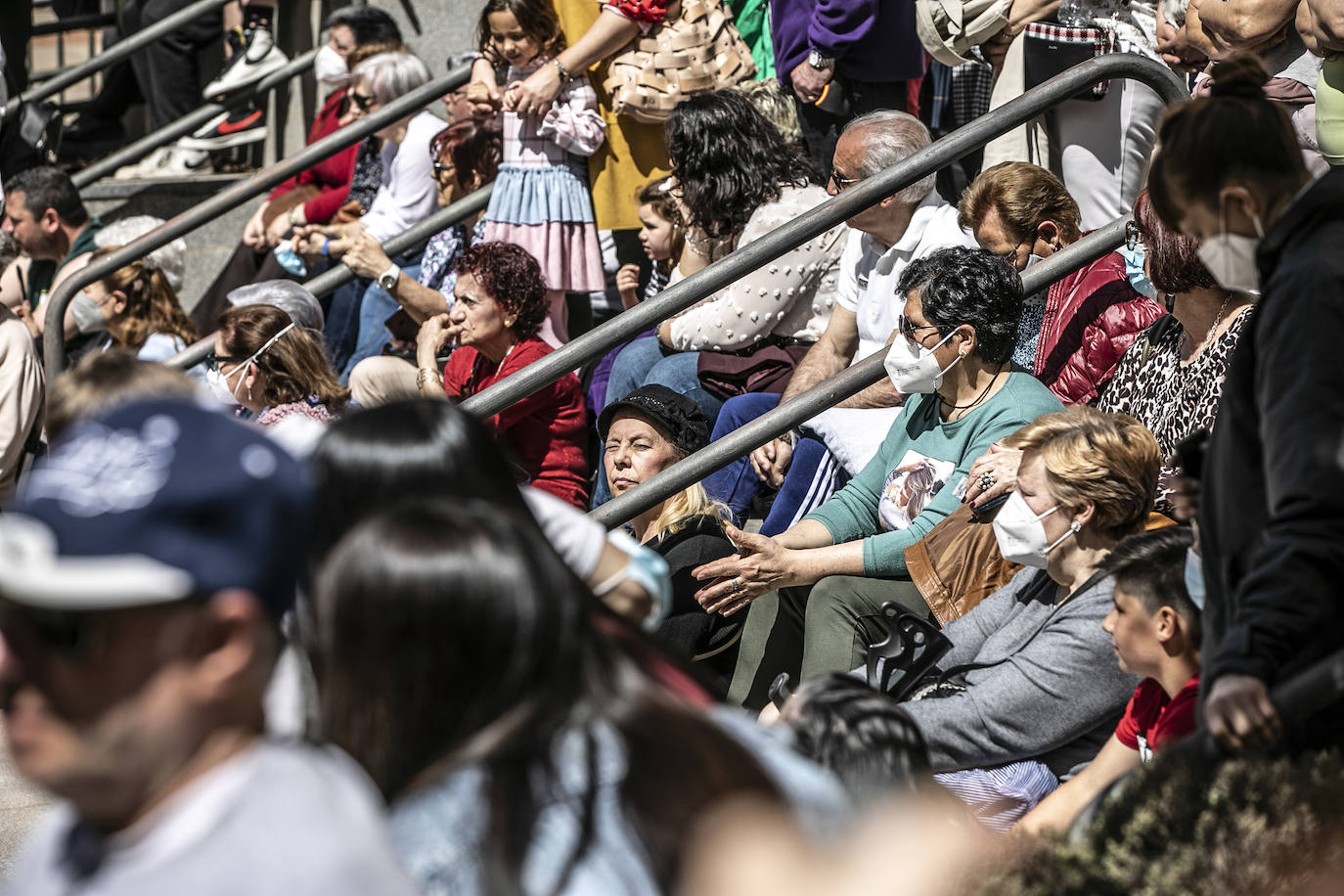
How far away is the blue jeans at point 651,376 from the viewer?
5152mm

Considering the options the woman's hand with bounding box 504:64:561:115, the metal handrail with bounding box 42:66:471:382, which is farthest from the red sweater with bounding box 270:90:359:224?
the woman's hand with bounding box 504:64:561:115

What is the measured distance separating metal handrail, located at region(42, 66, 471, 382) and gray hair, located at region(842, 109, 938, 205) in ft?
6.56

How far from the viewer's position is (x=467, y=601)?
154cm

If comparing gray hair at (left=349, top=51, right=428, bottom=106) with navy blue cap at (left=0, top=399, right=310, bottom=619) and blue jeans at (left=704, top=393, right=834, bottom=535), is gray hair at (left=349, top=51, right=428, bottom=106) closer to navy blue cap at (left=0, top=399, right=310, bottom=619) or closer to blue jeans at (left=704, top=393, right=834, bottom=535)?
blue jeans at (left=704, top=393, right=834, bottom=535)

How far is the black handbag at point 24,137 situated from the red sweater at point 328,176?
5.51 feet

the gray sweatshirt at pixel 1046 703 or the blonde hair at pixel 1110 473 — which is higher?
the blonde hair at pixel 1110 473

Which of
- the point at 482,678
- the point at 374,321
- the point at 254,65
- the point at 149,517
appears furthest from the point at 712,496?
the point at 254,65

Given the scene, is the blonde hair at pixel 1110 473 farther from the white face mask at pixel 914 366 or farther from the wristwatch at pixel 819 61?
the wristwatch at pixel 819 61

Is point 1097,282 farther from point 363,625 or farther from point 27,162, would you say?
point 27,162

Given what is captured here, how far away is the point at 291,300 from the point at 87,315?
1514mm

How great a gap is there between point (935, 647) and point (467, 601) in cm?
220

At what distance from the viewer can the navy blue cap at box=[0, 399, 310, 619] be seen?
1214 mm

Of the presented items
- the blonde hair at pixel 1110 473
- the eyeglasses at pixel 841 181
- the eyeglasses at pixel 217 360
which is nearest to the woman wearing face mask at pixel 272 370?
the eyeglasses at pixel 217 360

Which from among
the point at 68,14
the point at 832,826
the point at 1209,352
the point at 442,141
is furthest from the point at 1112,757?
the point at 68,14
